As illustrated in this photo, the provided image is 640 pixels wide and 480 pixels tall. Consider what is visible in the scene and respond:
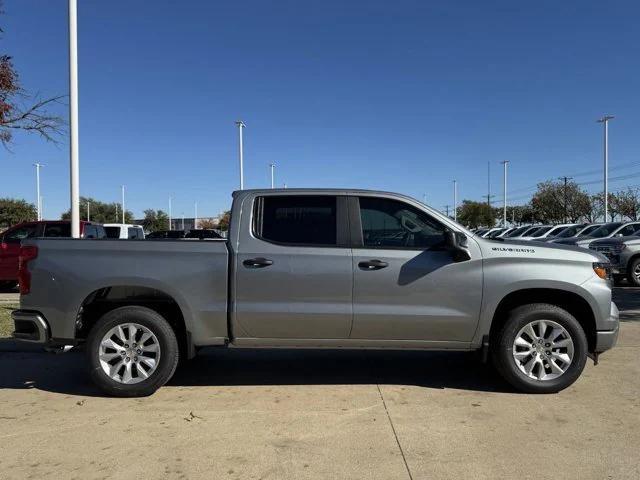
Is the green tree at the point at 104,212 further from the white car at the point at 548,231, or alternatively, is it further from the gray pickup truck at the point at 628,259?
the gray pickup truck at the point at 628,259

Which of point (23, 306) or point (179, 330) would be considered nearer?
point (23, 306)

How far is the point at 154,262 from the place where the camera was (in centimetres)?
516

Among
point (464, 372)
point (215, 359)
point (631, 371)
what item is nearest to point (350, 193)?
point (464, 372)

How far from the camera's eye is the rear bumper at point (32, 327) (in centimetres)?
520

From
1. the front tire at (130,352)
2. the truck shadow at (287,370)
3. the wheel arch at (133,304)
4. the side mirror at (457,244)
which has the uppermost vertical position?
the side mirror at (457,244)

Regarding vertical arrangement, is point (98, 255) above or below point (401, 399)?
above

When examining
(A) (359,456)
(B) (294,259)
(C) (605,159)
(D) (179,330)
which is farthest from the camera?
(C) (605,159)

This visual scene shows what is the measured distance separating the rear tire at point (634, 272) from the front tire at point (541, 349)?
11105mm

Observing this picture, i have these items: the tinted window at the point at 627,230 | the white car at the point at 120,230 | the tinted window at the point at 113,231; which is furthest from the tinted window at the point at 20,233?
the tinted window at the point at 627,230

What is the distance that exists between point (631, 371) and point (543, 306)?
5.70ft

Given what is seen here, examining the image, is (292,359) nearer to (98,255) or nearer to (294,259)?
(294,259)

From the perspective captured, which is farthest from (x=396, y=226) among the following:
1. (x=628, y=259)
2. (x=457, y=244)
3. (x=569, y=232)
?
(x=569, y=232)

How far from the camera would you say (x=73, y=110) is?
9547 mm

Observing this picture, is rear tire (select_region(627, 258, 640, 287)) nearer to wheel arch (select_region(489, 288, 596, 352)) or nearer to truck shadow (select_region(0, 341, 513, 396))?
truck shadow (select_region(0, 341, 513, 396))
